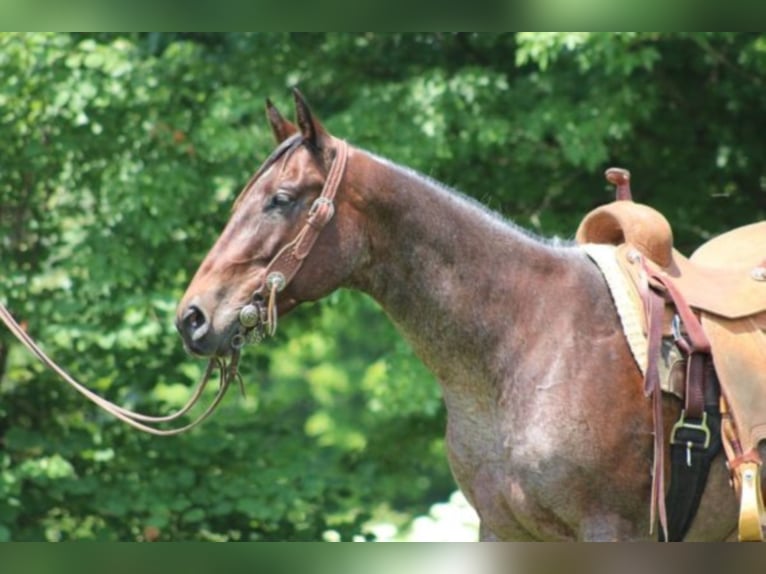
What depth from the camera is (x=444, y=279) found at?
299 centimetres

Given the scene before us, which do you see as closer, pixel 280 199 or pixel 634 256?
pixel 280 199

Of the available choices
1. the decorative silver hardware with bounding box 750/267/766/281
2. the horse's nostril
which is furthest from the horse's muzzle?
the decorative silver hardware with bounding box 750/267/766/281

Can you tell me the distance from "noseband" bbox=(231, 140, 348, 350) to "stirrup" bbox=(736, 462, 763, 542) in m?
1.15

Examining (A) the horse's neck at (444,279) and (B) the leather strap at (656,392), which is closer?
(B) the leather strap at (656,392)

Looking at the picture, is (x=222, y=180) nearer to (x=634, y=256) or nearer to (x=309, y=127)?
(x=309, y=127)

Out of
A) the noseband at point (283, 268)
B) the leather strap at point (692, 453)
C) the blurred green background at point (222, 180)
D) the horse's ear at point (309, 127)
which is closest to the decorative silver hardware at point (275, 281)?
the noseband at point (283, 268)

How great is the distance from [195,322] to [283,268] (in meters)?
0.24

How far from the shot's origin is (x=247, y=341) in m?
2.93

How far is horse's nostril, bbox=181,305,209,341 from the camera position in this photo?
2.85 meters

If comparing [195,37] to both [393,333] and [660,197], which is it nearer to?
[393,333]

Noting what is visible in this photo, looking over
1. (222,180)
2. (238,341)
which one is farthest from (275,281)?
(222,180)

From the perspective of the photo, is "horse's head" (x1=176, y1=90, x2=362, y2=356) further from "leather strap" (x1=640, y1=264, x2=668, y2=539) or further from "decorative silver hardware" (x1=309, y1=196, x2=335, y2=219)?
"leather strap" (x1=640, y1=264, x2=668, y2=539)

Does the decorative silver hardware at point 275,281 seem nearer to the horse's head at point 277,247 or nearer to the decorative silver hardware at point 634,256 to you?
the horse's head at point 277,247

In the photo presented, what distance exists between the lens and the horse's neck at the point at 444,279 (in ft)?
9.78
